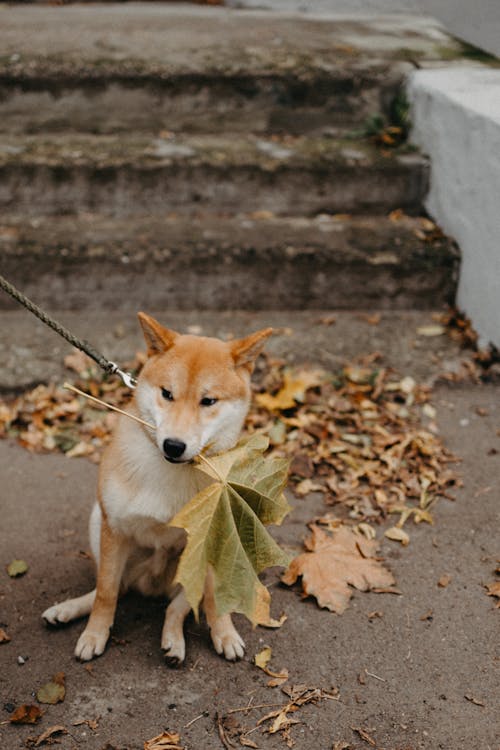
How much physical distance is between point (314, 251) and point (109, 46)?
2.98m

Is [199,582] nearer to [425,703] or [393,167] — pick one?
[425,703]

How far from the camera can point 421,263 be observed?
5.49 metres

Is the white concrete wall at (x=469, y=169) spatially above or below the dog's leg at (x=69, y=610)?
above

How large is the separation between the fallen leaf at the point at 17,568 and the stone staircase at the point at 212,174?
2.42 meters

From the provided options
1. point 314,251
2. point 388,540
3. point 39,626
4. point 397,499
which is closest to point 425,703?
point 388,540

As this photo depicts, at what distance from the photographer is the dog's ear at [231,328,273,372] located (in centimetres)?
286

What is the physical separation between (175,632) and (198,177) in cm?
386

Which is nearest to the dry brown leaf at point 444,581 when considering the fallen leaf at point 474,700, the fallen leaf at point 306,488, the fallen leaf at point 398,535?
the fallen leaf at point 398,535

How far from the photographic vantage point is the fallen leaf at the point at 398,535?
3746 millimetres

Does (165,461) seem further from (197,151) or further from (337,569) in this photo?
(197,151)

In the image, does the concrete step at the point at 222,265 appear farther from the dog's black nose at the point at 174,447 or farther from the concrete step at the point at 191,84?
the dog's black nose at the point at 174,447

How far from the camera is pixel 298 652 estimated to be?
309 centimetres


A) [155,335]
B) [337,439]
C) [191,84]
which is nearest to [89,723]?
[155,335]

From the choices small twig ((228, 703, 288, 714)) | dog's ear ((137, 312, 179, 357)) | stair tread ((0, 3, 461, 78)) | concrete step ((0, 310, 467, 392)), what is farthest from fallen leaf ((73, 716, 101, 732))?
stair tread ((0, 3, 461, 78))
